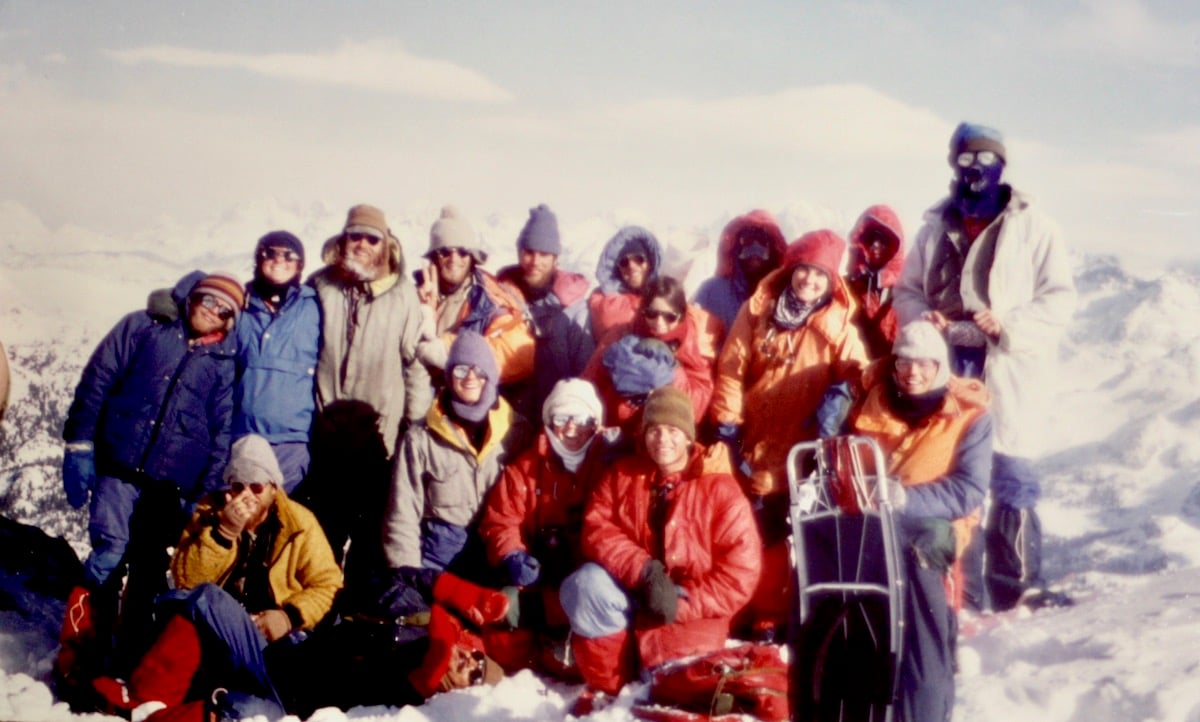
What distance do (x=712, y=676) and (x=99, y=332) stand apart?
365 centimetres

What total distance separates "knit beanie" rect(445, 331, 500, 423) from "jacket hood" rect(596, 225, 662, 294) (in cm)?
76

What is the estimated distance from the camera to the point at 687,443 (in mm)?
3363

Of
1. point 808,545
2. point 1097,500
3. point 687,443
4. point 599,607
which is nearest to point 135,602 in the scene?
point 599,607

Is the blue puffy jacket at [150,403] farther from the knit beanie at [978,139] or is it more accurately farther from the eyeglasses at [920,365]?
the knit beanie at [978,139]

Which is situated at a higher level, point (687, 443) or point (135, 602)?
point (687, 443)

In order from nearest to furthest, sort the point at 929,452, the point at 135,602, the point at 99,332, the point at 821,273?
the point at 929,452 → the point at 821,273 → the point at 135,602 → the point at 99,332

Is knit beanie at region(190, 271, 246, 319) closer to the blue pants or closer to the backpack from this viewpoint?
the blue pants

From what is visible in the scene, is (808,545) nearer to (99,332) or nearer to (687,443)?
(687,443)

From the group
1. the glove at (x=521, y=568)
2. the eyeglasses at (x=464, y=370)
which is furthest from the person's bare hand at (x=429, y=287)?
the glove at (x=521, y=568)

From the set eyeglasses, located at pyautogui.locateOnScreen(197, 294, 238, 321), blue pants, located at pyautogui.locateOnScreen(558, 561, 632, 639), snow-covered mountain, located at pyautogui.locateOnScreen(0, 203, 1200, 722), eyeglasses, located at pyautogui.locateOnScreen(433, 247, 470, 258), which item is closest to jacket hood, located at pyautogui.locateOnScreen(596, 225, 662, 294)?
snow-covered mountain, located at pyautogui.locateOnScreen(0, 203, 1200, 722)

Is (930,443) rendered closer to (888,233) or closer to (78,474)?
(888,233)

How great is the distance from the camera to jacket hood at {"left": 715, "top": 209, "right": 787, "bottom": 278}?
4.14m

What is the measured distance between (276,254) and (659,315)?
155 centimetres

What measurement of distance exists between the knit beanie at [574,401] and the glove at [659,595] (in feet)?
2.14
